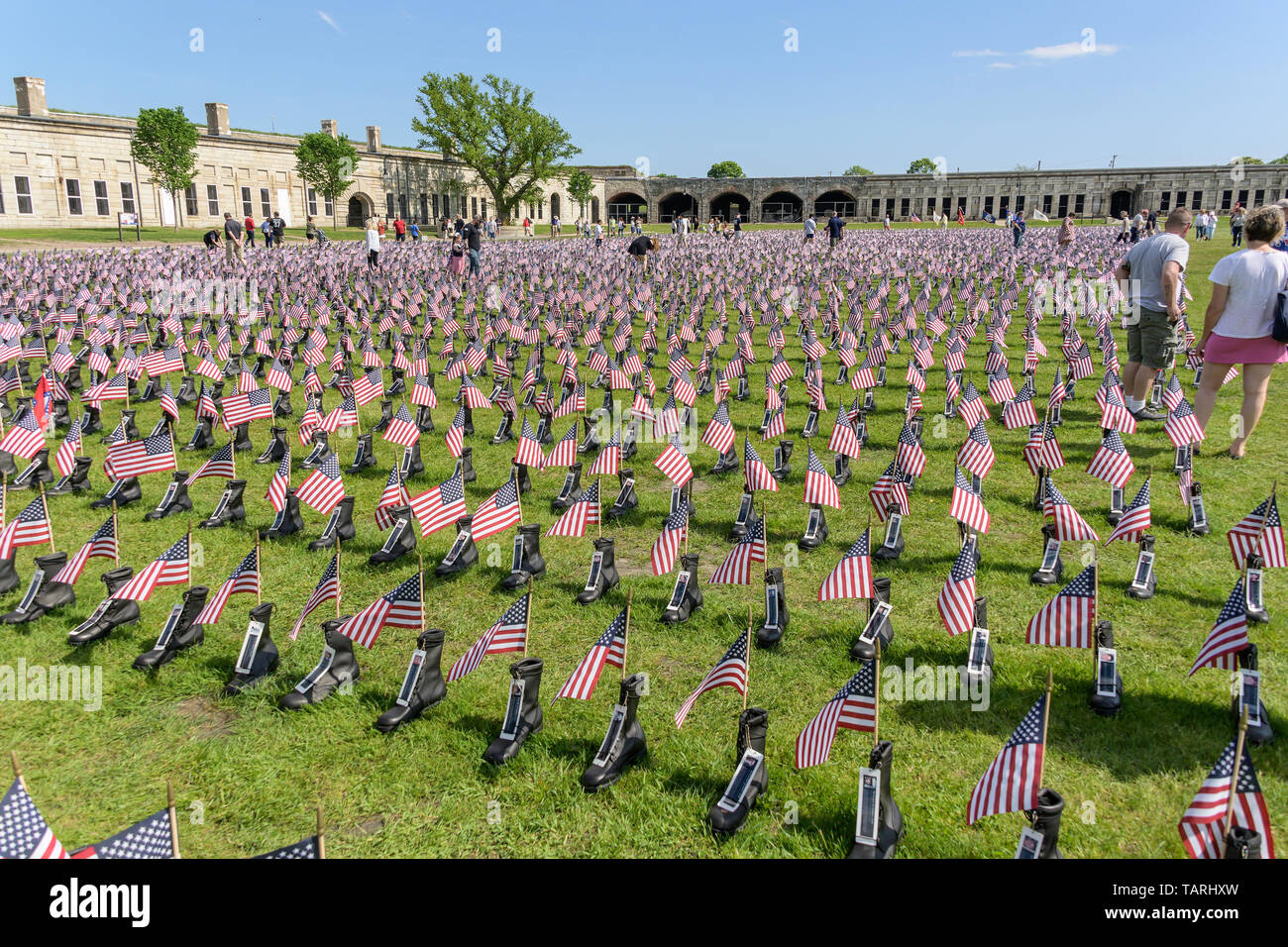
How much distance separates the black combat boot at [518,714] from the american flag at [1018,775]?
7.31 feet

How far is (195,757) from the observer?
4.37 m

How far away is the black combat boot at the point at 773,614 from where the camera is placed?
17.7 feet

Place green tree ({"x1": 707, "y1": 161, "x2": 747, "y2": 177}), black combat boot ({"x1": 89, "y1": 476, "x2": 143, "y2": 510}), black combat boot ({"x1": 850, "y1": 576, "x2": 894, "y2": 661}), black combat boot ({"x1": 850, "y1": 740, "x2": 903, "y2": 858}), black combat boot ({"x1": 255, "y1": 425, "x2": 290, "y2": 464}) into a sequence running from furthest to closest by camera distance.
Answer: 1. green tree ({"x1": 707, "y1": 161, "x2": 747, "y2": 177})
2. black combat boot ({"x1": 255, "y1": 425, "x2": 290, "y2": 464})
3. black combat boot ({"x1": 89, "y1": 476, "x2": 143, "y2": 510})
4. black combat boot ({"x1": 850, "y1": 576, "x2": 894, "y2": 661})
5. black combat boot ({"x1": 850, "y1": 740, "x2": 903, "y2": 858})

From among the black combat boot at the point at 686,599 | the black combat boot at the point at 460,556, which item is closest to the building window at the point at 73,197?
the black combat boot at the point at 460,556

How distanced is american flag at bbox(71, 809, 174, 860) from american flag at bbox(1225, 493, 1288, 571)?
243 inches

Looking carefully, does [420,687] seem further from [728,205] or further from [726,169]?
[726,169]

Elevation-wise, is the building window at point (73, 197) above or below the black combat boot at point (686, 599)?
above

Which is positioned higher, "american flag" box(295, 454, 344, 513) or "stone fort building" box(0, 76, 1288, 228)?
"stone fort building" box(0, 76, 1288, 228)

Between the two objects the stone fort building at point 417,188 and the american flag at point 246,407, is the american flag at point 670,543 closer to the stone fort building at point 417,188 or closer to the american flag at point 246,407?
the american flag at point 246,407

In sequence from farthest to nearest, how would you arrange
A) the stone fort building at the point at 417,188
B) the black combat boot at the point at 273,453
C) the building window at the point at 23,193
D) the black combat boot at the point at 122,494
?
the stone fort building at the point at 417,188 → the building window at the point at 23,193 → the black combat boot at the point at 273,453 → the black combat boot at the point at 122,494

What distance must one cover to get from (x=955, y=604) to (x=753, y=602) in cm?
152

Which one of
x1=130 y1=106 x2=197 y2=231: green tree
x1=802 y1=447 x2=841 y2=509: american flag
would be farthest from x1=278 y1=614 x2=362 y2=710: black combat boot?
x1=130 y1=106 x2=197 y2=231: green tree

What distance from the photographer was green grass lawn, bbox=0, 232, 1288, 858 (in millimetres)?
3795

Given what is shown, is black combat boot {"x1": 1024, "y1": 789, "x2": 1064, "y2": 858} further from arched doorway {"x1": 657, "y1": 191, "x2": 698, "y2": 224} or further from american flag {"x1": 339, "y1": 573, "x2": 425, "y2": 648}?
arched doorway {"x1": 657, "y1": 191, "x2": 698, "y2": 224}
